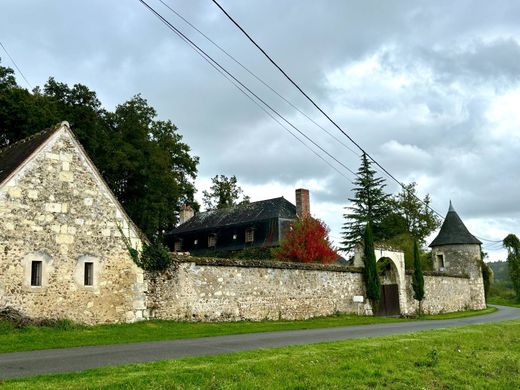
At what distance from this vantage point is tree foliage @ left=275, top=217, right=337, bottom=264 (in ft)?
105

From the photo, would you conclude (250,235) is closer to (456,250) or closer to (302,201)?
(302,201)

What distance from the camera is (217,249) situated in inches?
1811

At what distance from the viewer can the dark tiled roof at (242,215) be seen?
4372 centimetres

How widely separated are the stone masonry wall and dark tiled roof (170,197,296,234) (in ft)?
84.1

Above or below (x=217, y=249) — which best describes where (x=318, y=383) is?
below

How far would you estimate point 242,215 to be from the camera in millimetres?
46438

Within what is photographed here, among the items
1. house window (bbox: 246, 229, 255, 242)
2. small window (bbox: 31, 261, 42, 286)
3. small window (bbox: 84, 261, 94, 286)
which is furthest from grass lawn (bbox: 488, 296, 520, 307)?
small window (bbox: 31, 261, 42, 286)

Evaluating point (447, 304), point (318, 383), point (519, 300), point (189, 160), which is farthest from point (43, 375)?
point (519, 300)

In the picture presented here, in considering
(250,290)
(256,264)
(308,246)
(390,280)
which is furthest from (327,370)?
(390,280)

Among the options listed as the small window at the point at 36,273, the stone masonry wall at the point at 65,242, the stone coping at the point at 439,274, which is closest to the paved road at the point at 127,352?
the stone masonry wall at the point at 65,242

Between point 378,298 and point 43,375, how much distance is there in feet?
71.6

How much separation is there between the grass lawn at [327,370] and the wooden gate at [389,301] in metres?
16.8

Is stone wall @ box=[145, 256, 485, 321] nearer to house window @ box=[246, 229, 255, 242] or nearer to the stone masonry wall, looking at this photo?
the stone masonry wall

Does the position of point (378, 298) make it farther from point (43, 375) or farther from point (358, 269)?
→ point (43, 375)
